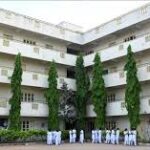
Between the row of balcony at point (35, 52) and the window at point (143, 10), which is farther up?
the window at point (143, 10)

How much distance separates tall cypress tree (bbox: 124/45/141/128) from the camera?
2968 centimetres

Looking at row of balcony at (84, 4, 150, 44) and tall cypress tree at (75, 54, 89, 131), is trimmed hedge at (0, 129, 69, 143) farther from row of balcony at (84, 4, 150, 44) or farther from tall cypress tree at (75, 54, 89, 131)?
row of balcony at (84, 4, 150, 44)

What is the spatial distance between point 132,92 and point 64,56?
938cm

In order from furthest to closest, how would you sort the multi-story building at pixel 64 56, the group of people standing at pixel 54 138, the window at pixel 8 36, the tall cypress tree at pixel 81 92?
the tall cypress tree at pixel 81 92
the window at pixel 8 36
the multi-story building at pixel 64 56
the group of people standing at pixel 54 138

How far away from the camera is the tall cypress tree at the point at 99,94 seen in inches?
1304

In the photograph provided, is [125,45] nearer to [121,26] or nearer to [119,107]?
[121,26]

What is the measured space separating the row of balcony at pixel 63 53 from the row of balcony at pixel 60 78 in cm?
171

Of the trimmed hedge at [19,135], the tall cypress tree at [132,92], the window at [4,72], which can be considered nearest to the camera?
the trimmed hedge at [19,135]

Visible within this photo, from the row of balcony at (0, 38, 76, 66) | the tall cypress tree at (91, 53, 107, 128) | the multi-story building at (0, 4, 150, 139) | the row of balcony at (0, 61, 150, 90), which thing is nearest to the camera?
the row of balcony at (0, 61, 150, 90)

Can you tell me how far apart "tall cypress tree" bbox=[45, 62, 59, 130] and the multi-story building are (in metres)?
0.76

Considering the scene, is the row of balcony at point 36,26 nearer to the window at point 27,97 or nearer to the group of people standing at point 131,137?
the window at point 27,97

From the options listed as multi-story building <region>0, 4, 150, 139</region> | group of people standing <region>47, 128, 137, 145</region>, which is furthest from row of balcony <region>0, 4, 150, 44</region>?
group of people standing <region>47, 128, 137, 145</region>

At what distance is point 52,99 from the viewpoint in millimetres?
33219

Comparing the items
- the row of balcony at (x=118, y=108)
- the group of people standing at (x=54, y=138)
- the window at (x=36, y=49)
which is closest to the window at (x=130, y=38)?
the row of balcony at (x=118, y=108)
